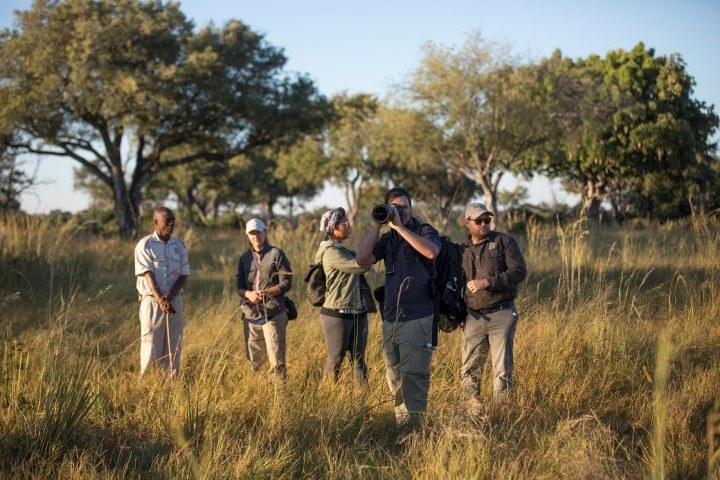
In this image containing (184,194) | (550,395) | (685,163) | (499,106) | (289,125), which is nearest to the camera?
(550,395)

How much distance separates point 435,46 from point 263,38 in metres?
7.86

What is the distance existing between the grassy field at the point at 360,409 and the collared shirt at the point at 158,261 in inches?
29.3

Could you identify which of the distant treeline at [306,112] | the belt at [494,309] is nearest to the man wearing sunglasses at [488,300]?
the belt at [494,309]

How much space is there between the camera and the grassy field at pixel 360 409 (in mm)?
3838

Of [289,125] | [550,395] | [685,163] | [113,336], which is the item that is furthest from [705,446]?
[685,163]

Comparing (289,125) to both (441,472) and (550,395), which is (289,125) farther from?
(441,472)

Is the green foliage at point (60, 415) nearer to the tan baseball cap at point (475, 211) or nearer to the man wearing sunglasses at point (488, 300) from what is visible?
the man wearing sunglasses at point (488, 300)

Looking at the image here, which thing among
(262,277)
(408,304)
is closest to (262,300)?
(262,277)

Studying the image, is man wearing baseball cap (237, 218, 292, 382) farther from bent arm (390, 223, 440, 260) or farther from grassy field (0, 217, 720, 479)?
bent arm (390, 223, 440, 260)

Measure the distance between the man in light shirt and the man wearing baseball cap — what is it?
570mm

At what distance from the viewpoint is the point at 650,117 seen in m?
31.4

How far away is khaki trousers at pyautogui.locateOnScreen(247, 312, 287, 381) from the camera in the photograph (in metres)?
6.14

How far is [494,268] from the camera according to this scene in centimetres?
536

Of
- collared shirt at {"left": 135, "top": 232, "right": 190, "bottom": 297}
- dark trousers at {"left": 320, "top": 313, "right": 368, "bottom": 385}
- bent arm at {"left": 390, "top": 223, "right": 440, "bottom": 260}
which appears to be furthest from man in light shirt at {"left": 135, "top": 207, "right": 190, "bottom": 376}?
bent arm at {"left": 390, "top": 223, "right": 440, "bottom": 260}
